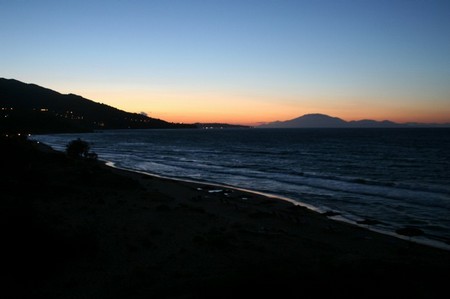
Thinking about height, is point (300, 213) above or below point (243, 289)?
below

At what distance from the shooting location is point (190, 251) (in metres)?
14.8

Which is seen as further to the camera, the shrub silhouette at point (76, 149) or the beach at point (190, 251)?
the shrub silhouette at point (76, 149)

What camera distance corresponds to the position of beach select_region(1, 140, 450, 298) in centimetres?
920

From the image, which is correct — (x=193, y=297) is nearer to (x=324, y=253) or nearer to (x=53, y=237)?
(x=53, y=237)

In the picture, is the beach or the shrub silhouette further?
the shrub silhouette

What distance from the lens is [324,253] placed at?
15.4 meters

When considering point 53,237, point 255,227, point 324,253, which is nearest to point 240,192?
point 255,227

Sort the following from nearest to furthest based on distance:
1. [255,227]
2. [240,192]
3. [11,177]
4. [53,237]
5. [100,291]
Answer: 1. [100,291]
2. [53,237]
3. [255,227]
4. [11,177]
5. [240,192]

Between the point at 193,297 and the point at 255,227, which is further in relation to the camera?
the point at 255,227

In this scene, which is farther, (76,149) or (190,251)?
(76,149)

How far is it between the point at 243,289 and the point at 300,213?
16.8 meters

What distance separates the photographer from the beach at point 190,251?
→ 9.20 m

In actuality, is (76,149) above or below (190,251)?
above

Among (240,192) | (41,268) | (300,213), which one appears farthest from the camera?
(240,192)
